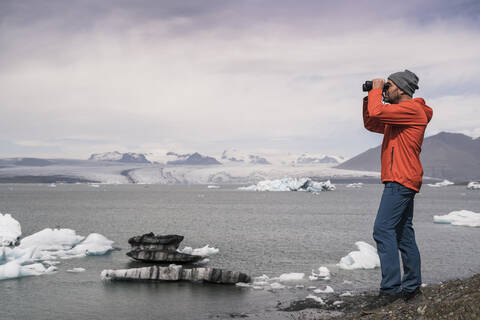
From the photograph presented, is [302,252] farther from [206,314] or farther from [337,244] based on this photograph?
[206,314]

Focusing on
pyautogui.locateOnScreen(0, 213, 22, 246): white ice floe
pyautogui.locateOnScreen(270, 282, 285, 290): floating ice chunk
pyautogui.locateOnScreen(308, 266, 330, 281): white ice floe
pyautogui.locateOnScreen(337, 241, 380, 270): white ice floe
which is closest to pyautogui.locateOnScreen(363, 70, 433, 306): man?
pyautogui.locateOnScreen(270, 282, 285, 290): floating ice chunk

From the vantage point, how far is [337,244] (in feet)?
76.6

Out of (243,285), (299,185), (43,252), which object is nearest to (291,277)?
(243,285)

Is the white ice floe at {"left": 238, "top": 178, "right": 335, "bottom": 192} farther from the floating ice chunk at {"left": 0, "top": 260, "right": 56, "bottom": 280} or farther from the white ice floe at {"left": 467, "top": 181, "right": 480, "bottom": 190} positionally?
the floating ice chunk at {"left": 0, "top": 260, "right": 56, "bottom": 280}

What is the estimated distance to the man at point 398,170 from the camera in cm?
513

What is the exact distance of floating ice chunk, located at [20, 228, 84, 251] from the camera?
19.0m

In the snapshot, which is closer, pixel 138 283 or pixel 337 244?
pixel 138 283

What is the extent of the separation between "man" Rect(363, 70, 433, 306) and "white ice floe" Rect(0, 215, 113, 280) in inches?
474

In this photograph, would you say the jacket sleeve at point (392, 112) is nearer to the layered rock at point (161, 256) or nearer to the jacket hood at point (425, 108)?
the jacket hood at point (425, 108)

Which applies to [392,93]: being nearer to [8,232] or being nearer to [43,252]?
[43,252]

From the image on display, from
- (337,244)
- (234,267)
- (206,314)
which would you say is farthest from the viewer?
(337,244)

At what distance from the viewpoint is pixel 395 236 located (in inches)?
206

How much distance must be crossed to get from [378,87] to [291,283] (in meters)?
8.79

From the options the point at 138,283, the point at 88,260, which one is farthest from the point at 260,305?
the point at 88,260
